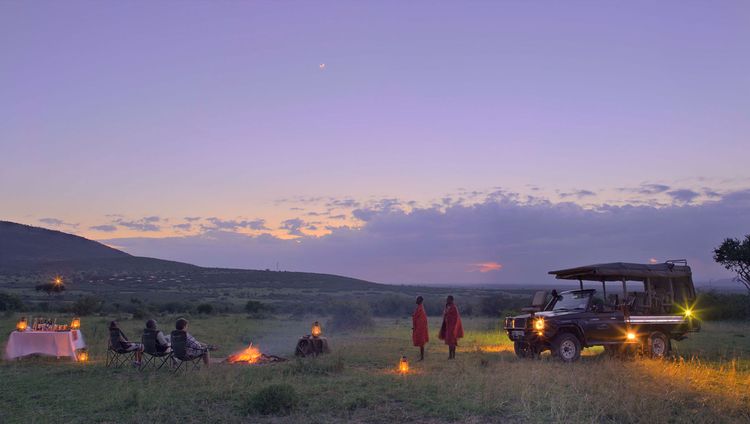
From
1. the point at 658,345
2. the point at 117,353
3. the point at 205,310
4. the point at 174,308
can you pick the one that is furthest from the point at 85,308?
the point at 658,345

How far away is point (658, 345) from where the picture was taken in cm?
1669

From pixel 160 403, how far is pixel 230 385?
5.31 feet

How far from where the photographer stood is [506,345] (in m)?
20.8

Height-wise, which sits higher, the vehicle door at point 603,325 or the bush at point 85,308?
the vehicle door at point 603,325

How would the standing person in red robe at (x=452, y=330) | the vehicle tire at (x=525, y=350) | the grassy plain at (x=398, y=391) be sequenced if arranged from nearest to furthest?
1. the grassy plain at (x=398, y=391)
2. the vehicle tire at (x=525, y=350)
3. the standing person in red robe at (x=452, y=330)

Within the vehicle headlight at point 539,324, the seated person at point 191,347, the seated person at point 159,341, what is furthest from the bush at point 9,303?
the vehicle headlight at point 539,324

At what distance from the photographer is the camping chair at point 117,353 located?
14391 millimetres

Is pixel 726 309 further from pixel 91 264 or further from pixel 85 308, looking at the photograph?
pixel 91 264

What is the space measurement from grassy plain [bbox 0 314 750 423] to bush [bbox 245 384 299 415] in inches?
4.0

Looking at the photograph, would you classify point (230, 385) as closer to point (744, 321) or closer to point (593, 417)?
point (593, 417)

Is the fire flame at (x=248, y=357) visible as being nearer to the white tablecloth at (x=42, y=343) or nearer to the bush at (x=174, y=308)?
the white tablecloth at (x=42, y=343)

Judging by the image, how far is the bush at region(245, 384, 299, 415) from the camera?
9422mm

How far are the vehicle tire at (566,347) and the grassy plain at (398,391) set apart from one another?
38 centimetres

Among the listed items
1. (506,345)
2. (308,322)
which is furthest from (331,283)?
(506,345)
